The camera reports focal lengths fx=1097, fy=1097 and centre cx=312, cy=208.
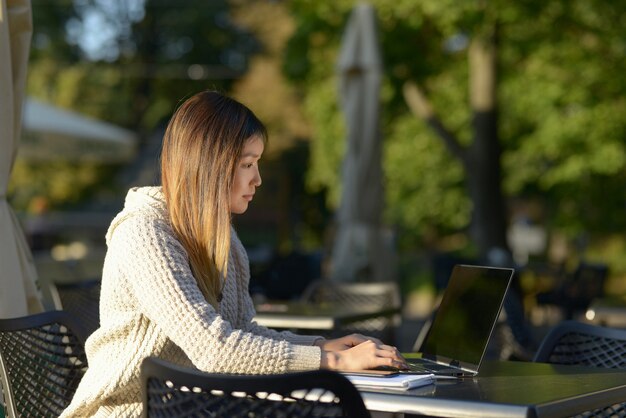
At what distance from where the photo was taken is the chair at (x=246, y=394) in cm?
223

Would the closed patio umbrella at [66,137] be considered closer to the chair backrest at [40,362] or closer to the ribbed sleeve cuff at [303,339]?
the chair backrest at [40,362]

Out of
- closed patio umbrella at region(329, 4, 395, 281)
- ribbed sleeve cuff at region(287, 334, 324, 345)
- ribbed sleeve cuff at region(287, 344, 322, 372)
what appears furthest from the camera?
closed patio umbrella at region(329, 4, 395, 281)

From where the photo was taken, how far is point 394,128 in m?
27.1

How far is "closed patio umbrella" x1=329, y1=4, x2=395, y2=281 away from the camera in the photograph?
427 inches

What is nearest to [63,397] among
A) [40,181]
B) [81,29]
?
[40,181]

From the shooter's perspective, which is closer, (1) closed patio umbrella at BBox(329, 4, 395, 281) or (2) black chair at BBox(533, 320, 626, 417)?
(2) black chair at BBox(533, 320, 626, 417)

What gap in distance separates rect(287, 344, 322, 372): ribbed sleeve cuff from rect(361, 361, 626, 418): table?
0.22 meters

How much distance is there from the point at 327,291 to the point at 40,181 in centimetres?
2998

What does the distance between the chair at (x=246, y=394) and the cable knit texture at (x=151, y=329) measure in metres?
0.35

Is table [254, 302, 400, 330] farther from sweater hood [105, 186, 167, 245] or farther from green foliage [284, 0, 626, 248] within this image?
green foliage [284, 0, 626, 248]

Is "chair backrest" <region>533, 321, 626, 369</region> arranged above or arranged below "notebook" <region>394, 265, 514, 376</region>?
below

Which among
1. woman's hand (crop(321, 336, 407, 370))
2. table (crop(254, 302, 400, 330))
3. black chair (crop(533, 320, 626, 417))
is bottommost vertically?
table (crop(254, 302, 400, 330))

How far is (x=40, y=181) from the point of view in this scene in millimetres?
35844

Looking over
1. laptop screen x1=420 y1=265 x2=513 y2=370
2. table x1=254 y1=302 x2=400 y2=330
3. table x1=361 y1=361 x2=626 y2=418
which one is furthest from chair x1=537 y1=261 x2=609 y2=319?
table x1=361 y1=361 x2=626 y2=418
